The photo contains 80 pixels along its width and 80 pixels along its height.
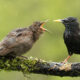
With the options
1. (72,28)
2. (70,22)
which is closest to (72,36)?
(72,28)

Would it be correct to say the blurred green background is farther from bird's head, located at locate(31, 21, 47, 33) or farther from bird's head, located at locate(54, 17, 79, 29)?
bird's head, located at locate(31, 21, 47, 33)

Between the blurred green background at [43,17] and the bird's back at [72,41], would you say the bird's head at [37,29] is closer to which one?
the bird's back at [72,41]

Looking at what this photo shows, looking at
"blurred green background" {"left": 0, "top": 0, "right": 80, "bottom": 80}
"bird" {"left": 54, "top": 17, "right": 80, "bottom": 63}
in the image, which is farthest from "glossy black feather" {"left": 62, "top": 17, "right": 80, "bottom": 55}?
"blurred green background" {"left": 0, "top": 0, "right": 80, "bottom": 80}

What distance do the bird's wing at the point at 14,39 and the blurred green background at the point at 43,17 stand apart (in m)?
7.06

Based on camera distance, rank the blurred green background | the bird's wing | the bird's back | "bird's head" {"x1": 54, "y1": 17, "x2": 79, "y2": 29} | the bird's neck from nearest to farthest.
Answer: the bird's wing, the bird's back, the bird's neck, "bird's head" {"x1": 54, "y1": 17, "x2": 79, "y2": 29}, the blurred green background

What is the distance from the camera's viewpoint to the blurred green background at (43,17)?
15289 millimetres

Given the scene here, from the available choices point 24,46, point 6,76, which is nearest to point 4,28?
point 6,76

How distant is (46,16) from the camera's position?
16.0 m

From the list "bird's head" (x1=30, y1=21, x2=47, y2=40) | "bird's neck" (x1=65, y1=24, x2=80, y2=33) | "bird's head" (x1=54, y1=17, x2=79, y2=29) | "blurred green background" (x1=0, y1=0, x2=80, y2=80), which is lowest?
"blurred green background" (x1=0, y1=0, x2=80, y2=80)

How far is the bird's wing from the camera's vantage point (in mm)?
7289

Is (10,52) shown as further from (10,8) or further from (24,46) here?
(10,8)

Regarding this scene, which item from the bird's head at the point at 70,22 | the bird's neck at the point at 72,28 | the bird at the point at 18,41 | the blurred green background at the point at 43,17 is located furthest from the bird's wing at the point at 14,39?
the blurred green background at the point at 43,17

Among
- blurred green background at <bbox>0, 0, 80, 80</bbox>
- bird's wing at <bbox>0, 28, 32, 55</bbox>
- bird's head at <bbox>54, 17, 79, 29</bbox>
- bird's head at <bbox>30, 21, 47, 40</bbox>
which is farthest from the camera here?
blurred green background at <bbox>0, 0, 80, 80</bbox>

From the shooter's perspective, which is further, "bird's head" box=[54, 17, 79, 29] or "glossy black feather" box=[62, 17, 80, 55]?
"bird's head" box=[54, 17, 79, 29]
